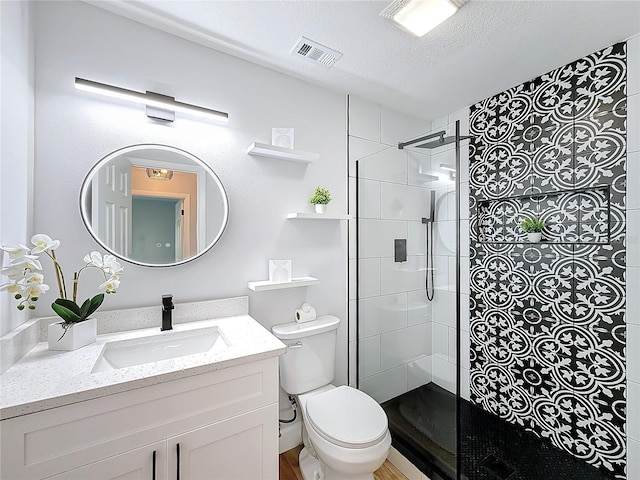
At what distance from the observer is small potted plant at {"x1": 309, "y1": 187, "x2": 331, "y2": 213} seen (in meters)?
1.86

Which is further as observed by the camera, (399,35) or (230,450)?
(399,35)

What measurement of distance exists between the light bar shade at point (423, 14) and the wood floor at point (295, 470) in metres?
2.38

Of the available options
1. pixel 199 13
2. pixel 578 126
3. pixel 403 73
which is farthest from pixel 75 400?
pixel 578 126

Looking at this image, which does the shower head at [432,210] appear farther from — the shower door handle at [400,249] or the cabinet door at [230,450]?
the cabinet door at [230,450]

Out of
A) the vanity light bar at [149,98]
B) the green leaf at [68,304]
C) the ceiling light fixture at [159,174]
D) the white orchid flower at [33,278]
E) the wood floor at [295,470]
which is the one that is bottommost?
the wood floor at [295,470]

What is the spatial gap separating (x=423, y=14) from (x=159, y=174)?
4.85 ft

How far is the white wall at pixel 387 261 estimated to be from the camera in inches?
70.9

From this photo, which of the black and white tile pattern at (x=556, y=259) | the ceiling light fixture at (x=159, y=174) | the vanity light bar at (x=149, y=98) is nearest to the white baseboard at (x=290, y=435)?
the black and white tile pattern at (x=556, y=259)

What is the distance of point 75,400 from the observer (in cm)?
84

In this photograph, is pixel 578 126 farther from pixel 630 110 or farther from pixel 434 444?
pixel 434 444

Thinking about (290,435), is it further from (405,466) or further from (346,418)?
(405,466)

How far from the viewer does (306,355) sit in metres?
1.72

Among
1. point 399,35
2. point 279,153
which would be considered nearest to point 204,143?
point 279,153

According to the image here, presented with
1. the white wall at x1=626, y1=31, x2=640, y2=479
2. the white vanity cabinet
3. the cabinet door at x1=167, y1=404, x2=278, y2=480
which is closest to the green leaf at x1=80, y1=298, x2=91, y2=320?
Answer: the white vanity cabinet
